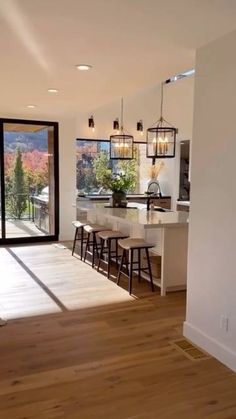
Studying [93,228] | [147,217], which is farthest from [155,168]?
[147,217]

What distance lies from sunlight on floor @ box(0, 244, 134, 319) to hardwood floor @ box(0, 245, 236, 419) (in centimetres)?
1

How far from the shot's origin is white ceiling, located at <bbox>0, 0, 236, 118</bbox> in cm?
231

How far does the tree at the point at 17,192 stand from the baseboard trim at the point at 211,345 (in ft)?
15.8

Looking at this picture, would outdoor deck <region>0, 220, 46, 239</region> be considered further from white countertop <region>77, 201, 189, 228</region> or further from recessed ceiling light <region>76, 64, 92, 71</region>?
recessed ceiling light <region>76, 64, 92, 71</region>

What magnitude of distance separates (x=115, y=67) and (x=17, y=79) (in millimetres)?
1286

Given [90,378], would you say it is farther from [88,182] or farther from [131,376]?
[88,182]

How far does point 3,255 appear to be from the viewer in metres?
6.25

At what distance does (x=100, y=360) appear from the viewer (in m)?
2.91

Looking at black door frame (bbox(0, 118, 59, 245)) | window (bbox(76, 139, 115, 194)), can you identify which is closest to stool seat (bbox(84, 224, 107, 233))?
black door frame (bbox(0, 118, 59, 245))

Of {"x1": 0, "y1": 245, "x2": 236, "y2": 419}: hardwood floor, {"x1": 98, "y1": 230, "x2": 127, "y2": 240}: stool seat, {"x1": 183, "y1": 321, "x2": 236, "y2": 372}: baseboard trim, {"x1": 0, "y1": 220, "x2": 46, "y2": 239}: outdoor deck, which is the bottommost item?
{"x1": 0, "y1": 245, "x2": 236, "y2": 419}: hardwood floor

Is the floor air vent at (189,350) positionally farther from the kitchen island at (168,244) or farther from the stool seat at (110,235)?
the stool seat at (110,235)

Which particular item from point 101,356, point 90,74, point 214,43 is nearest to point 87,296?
point 101,356

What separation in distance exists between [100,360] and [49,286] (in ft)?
6.22

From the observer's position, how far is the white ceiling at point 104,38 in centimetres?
231
